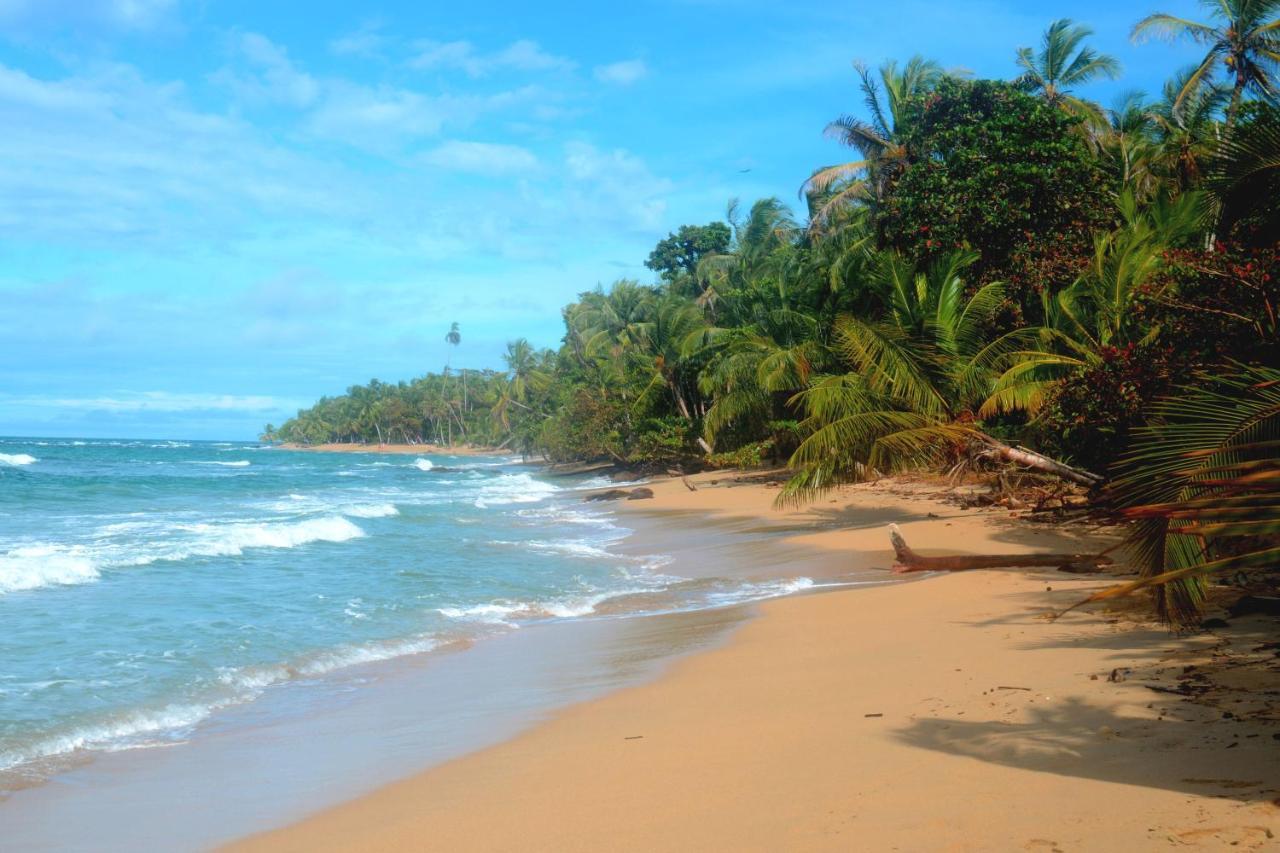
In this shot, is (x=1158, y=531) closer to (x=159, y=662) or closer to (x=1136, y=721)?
(x=1136, y=721)

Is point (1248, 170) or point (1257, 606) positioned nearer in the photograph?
point (1257, 606)

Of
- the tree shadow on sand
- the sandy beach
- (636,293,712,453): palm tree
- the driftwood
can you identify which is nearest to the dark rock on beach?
(636,293,712,453): palm tree

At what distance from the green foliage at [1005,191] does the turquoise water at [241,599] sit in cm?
824

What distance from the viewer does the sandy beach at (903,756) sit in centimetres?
353

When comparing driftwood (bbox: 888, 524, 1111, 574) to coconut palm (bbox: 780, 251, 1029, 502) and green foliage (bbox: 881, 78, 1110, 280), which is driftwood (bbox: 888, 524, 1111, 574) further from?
green foliage (bbox: 881, 78, 1110, 280)

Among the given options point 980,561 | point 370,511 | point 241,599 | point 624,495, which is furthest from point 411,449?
point 980,561

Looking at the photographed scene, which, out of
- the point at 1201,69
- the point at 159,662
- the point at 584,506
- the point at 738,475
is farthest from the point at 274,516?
the point at 1201,69

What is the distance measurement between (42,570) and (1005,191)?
17.1m

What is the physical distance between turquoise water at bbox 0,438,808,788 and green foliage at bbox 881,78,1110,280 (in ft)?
27.0

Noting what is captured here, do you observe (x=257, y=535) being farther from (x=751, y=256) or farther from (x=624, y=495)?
(x=751, y=256)

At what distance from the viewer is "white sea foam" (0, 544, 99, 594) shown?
1290cm

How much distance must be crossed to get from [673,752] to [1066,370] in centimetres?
946

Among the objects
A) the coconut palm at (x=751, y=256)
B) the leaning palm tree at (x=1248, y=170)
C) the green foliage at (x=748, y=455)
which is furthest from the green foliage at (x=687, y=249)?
the leaning palm tree at (x=1248, y=170)

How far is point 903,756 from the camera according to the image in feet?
14.6
